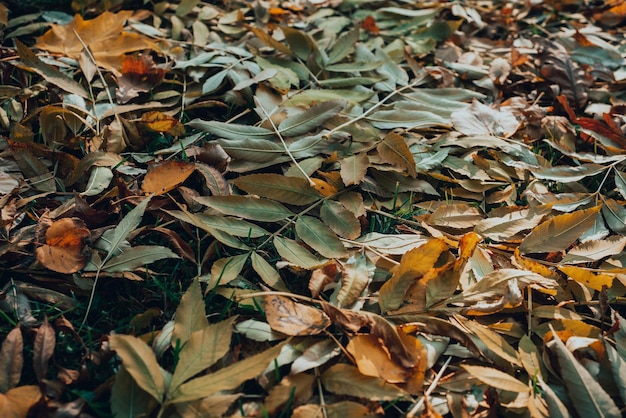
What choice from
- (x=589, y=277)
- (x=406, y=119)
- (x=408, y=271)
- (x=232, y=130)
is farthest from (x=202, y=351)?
(x=406, y=119)

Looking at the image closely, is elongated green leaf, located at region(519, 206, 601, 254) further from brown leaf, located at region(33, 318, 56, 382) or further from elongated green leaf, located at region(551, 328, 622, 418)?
brown leaf, located at region(33, 318, 56, 382)

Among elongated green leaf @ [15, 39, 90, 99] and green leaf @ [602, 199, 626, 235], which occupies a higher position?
elongated green leaf @ [15, 39, 90, 99]

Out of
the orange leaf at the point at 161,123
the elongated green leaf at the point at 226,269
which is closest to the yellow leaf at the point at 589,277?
the elongated green leaf at the point at 226,269

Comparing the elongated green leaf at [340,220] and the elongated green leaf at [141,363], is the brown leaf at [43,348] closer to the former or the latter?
the elongated green leaf at [141,363]

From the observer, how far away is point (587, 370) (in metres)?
0.98

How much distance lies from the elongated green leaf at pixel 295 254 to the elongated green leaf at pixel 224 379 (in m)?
0.25

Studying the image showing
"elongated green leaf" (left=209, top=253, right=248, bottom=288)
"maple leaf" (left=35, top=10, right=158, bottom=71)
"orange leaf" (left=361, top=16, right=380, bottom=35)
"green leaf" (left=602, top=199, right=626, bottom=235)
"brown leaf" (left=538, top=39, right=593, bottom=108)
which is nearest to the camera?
"elongated green leaf" (left=209, top=253, right=248, bottom=288)

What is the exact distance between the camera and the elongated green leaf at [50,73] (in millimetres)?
1463

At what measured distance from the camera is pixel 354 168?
1.32 m

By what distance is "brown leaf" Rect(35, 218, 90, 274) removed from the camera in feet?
3.59

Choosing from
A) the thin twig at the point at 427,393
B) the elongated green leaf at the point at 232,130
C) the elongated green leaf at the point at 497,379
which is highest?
the elongated green leaf at the point at 232,130

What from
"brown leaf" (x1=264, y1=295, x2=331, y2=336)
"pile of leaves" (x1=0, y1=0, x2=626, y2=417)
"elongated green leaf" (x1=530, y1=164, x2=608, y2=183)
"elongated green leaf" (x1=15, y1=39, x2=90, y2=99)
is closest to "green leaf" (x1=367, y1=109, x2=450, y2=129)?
"pile of leaves" (x1=0, y1=0, x2=626, y2=417)

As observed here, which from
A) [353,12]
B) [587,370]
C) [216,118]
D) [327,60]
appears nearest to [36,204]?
[216,118]

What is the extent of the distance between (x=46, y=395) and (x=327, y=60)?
3.95ft
